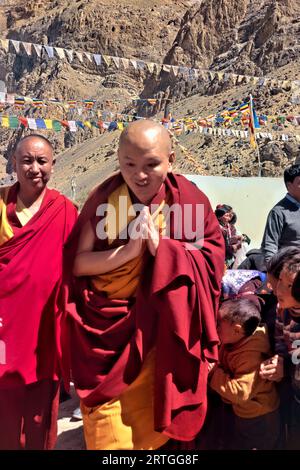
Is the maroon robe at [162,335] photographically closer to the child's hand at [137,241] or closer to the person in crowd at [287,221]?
the child's hand at [137,241]

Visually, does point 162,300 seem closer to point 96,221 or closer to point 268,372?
point 96,221

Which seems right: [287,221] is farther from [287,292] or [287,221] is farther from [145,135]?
[145,135]

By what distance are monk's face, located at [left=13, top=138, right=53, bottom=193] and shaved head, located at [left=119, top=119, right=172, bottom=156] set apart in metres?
0.63

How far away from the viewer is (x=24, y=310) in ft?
7.68

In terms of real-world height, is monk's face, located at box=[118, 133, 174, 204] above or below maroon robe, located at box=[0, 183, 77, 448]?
above

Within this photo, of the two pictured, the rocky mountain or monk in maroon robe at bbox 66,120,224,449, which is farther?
the rocky mountain

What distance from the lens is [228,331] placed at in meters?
2.34

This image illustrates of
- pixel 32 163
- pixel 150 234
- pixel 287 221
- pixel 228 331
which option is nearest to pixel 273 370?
pixel 228 331

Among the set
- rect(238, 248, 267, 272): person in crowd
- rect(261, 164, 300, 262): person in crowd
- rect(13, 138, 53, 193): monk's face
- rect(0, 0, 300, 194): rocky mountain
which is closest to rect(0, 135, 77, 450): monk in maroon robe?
rect(13, 138, 53, 193): monk's face

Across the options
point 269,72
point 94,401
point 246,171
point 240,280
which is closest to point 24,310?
point 94,401

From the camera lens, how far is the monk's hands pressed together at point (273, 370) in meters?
2.26

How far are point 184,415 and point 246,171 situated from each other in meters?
17.7

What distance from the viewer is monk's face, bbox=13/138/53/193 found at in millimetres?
2432

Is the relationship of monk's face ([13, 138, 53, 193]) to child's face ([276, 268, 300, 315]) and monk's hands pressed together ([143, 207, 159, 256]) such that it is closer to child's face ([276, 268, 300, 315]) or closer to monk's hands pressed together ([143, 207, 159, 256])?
monk's hands pressed together ([143, 207, 159, 256])
